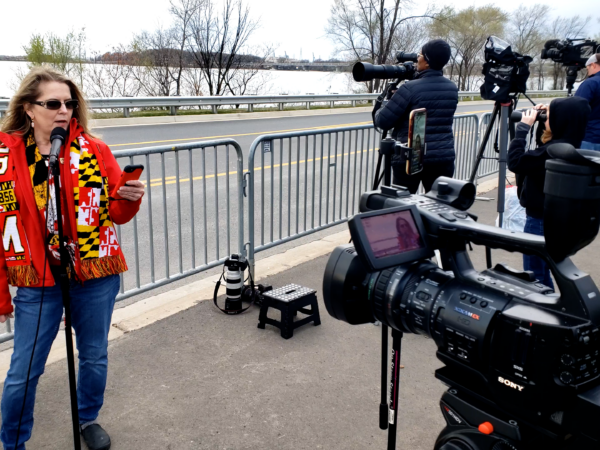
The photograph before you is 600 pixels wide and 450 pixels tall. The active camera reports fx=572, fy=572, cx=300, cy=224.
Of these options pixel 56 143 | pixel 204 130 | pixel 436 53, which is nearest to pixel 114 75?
pixel 204 130

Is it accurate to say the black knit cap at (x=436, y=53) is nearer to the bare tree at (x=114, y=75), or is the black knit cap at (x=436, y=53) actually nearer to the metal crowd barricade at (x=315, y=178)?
the metal crowd barricade at (x=315, y=178)

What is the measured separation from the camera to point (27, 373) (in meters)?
2.56

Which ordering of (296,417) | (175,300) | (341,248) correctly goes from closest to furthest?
(341,248) < (296,417) < (175,300)

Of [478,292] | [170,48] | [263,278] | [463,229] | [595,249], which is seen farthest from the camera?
[170,48]

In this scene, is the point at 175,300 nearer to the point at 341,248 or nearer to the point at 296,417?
the point at 296,417

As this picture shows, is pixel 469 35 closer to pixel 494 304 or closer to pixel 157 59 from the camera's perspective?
pixel 157 59

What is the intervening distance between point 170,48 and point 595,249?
20.6 meters

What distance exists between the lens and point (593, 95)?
6031 millimetres

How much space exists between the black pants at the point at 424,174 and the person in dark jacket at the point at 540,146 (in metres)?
0.81

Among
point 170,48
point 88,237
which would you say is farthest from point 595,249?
point 170,48

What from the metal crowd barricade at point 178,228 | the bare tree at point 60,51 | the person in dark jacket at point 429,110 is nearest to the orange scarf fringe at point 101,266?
the metal crowd barricade at point 178,228

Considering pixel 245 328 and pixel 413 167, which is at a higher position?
pixel 413 167

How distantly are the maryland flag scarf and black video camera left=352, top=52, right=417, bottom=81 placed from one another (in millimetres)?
1887

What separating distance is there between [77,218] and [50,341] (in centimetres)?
59
